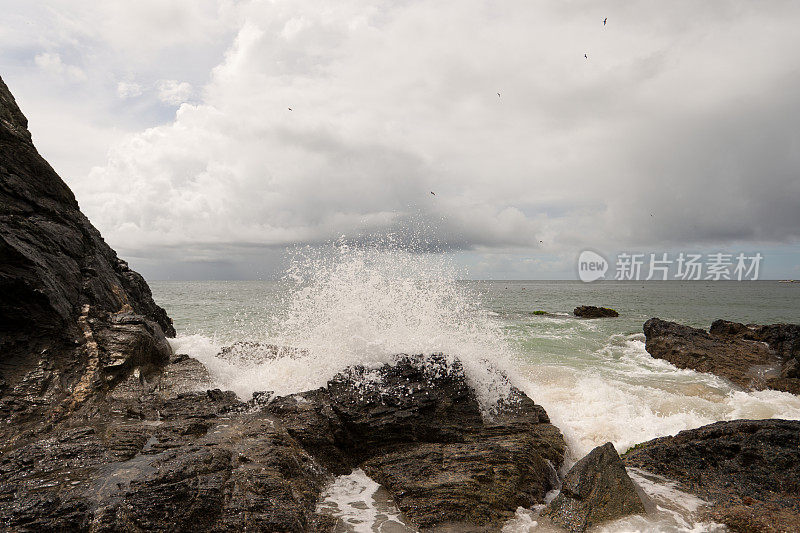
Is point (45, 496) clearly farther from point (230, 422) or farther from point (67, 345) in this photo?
point (67, 345)

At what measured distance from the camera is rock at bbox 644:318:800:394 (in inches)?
532

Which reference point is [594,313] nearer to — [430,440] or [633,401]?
[633,401]

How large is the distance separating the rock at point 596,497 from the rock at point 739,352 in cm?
1172

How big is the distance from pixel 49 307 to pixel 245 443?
4537mm

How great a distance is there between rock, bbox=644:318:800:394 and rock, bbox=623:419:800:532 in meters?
9.40

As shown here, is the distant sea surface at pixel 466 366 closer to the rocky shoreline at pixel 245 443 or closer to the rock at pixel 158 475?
the rocky shoreline at pixel 245 443

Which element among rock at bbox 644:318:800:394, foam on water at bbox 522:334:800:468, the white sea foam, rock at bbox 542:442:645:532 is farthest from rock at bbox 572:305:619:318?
the white sea foam

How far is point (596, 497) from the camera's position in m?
5.02

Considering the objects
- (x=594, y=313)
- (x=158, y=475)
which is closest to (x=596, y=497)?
(x=158, y=475)

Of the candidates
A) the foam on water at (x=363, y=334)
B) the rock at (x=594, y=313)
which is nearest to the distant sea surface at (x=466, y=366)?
the foam on water at (x=363, y=334)

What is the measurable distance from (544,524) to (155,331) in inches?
354

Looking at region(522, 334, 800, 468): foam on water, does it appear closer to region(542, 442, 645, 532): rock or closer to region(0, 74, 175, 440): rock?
region(542, 442, 645, 532): rock

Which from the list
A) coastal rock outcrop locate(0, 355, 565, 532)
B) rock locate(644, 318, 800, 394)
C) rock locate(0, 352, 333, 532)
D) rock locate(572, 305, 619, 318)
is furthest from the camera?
rock locate(572, 305, 619, 318)

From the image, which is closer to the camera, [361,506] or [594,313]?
[361,506]
